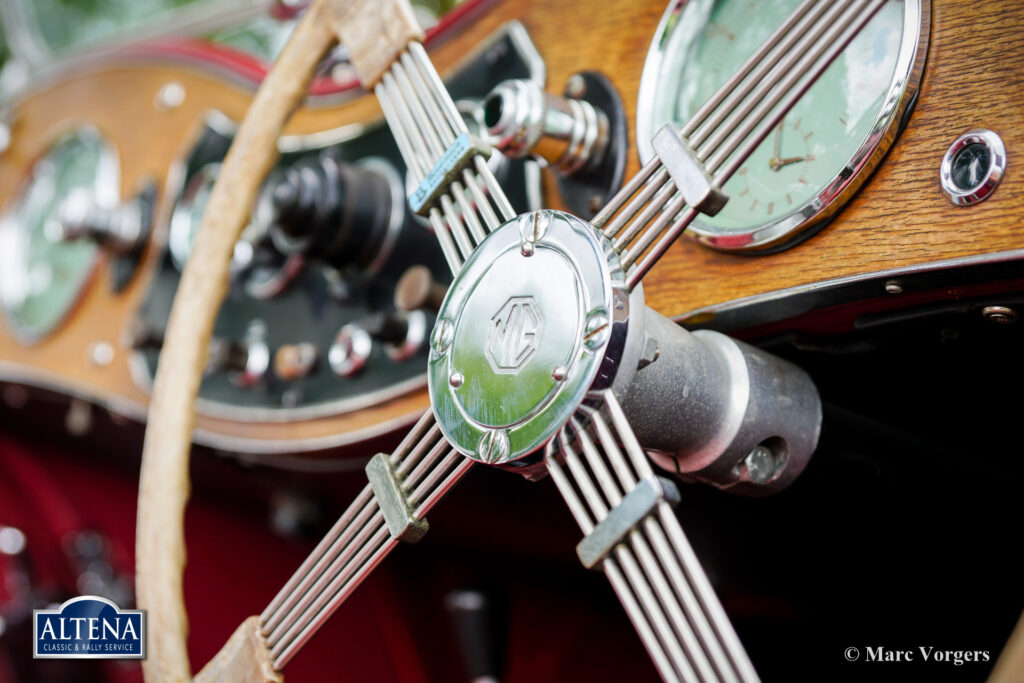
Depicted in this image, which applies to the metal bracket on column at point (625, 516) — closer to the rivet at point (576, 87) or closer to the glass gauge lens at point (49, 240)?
the rivet at point (576, 87)

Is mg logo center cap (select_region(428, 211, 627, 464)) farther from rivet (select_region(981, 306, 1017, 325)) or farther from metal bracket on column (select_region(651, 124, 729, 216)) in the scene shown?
rivet (select_region(981, 306, 1017, 325))

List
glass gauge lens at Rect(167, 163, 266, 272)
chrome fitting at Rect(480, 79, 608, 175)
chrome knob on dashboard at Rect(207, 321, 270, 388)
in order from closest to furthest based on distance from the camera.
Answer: chrome fitting at Rect(480, 79, 608, 175) → chrome knob on dashboard at Rect(207, 321, 270, 388) → glass gauge lens at Rect(167, 163, 266, 272)

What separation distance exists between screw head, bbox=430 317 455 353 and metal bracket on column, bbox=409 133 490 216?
92mm

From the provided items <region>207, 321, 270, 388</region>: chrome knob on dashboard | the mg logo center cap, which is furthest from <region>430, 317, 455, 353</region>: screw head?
<region>207, 321, 270, 388</region>: chrome knob on dashboard

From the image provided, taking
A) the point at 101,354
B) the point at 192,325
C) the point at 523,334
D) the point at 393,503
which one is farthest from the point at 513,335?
the point at 101,354

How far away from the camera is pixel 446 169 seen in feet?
2.00

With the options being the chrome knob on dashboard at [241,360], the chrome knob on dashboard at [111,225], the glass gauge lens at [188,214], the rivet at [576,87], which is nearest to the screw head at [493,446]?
the rivet at [576,87]

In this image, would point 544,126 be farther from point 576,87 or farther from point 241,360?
point 241,360

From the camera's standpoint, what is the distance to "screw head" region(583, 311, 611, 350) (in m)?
0.48

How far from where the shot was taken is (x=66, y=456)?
1.77 metres

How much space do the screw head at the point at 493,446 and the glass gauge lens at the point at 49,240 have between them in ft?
4.07

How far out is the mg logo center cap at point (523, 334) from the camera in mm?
491

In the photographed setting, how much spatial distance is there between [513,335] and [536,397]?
48 millimetres

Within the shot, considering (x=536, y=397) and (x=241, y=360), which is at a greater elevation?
(x=241, y=360)
